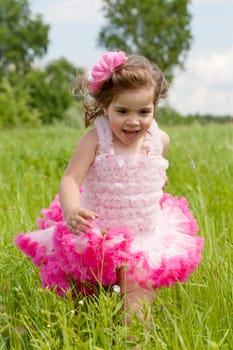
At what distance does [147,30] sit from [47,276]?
132 ft

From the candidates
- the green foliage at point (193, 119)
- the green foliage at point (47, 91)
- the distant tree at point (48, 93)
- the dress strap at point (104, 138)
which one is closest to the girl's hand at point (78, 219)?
the dress strap at point (104, 138)

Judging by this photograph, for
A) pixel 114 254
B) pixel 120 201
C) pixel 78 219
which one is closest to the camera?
pixel 78 219

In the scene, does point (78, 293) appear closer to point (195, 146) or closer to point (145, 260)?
point (145, 260)

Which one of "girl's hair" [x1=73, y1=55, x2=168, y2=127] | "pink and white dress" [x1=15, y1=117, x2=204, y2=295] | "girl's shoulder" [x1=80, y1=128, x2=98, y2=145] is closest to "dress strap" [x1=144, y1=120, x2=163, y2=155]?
"pink and white dress" [x1=15, y1=117, x2=204, y2=295]

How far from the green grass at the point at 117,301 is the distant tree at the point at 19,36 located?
39121mm

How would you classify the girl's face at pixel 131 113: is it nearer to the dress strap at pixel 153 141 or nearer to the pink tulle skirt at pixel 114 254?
the dress strap at pixel 153 141

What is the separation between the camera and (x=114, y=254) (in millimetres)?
2822

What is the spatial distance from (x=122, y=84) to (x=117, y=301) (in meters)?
0.95

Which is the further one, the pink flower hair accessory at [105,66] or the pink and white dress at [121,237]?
the pink flower hair accessory at [105,66]

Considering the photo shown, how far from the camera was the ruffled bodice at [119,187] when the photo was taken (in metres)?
2.97

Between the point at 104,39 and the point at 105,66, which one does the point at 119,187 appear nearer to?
the point at 105,66

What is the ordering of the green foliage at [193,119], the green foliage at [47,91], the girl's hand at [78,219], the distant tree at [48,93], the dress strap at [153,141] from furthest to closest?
the distant tree at [48,93], the green foliage at [47,91], the green foliage at [193,119], the dress strap at [153,141], the girl's hand at [78,219]

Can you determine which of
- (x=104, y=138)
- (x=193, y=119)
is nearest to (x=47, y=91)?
(x=193, y=119)

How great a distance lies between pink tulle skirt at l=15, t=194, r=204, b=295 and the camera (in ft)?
9.32
